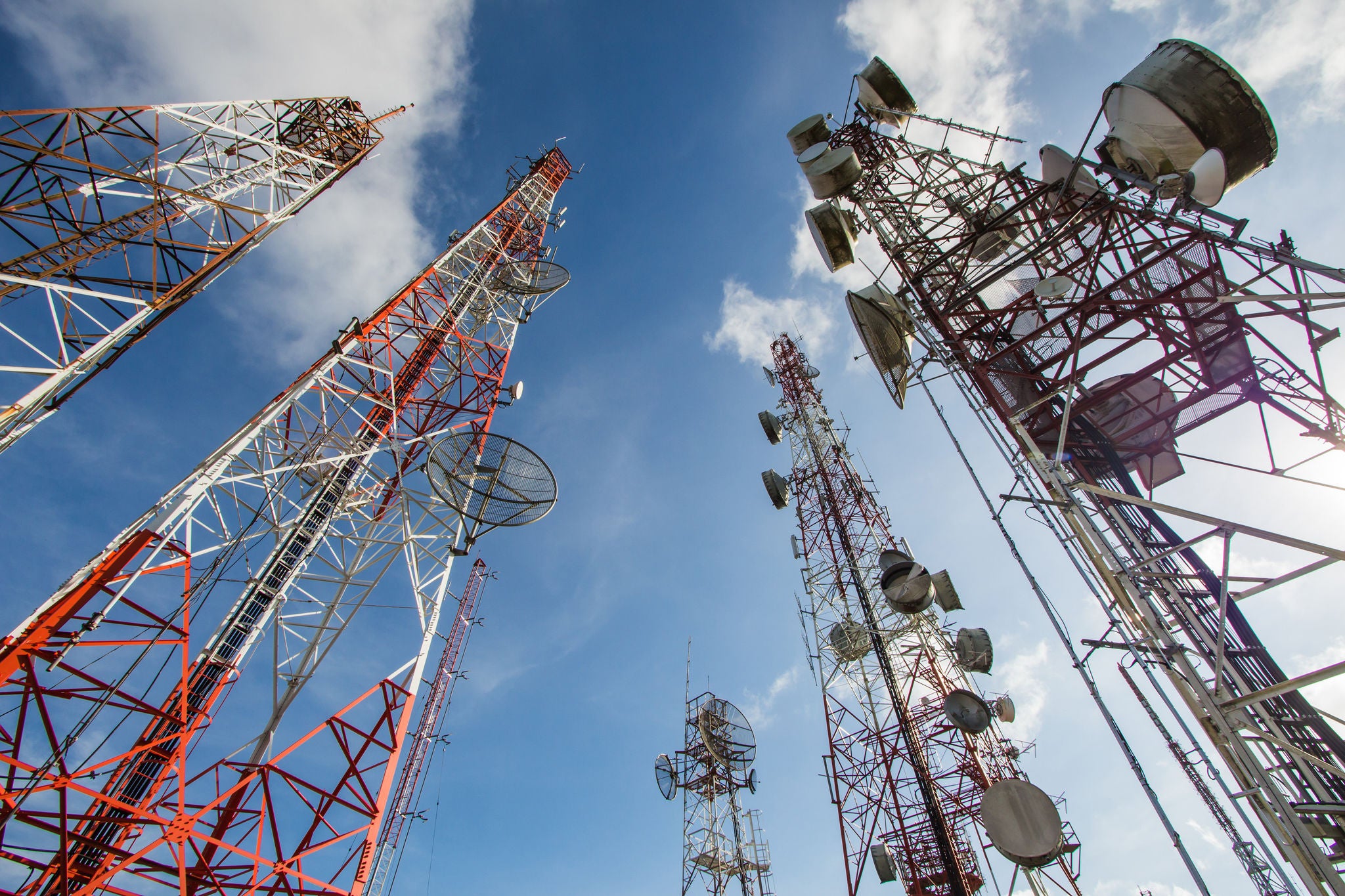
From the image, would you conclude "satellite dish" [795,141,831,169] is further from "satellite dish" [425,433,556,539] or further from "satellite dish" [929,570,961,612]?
"satellite dish" [929,570,961,612]

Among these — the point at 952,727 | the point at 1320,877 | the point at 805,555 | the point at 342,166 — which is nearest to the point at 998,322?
the point at 1320,877

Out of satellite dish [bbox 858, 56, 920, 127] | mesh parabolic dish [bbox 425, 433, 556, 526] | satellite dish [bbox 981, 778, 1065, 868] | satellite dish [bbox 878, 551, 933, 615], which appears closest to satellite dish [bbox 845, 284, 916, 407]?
satellite dish [bbox 858, 56, 920, 127]

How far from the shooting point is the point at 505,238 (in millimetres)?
22953

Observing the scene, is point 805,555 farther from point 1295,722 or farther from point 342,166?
point 342,166

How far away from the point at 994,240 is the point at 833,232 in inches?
141

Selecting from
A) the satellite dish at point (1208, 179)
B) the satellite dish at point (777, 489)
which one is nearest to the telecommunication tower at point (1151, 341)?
the satellite dish at point (1208, 179)

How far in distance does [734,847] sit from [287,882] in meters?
18.7

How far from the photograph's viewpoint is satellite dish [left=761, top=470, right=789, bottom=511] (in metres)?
22.4

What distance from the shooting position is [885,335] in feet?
36.3

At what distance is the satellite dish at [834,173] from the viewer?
12023 millimetres

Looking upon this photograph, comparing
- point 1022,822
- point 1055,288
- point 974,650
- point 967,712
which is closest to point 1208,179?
point 1055,288

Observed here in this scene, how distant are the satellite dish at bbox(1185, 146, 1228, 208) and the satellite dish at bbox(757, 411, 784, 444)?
1655 centimetres

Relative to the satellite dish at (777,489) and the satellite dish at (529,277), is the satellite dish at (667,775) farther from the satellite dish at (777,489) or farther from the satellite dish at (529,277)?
the satellite dish at (529,277)

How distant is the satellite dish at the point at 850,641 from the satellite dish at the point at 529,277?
53.2 feet
